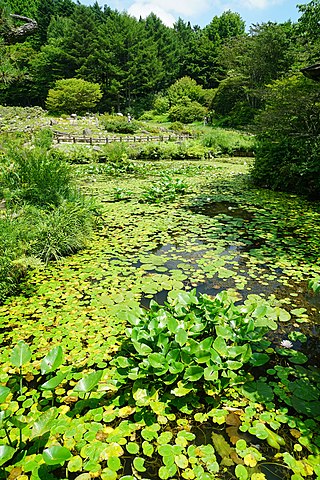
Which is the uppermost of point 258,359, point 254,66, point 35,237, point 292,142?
point 254,66

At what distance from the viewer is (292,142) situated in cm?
777

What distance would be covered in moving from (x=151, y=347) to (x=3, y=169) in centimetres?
477

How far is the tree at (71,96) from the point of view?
1094 inches

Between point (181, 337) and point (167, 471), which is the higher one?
point (181, 337)

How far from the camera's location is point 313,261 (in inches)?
151

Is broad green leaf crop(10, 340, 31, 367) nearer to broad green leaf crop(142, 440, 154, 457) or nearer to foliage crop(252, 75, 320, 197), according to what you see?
broad green leaf crop(142, 440, 154, 457)

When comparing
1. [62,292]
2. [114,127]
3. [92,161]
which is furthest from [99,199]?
[114,127]

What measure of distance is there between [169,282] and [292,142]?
6234mm

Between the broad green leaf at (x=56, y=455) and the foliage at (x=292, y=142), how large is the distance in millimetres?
7003

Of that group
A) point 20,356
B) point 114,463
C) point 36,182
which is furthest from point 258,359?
point 36,182

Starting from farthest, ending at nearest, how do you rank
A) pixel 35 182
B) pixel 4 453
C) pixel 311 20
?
1. pixel 311 20
2. pixel 35 182
3. pixel 4 453

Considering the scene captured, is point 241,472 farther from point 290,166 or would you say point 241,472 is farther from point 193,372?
point 290,166

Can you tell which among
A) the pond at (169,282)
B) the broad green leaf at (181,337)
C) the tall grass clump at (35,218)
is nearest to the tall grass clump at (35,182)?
the tall grass clump at (35,218)

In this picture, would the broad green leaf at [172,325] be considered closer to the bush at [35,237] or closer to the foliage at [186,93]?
the bush at [35,237]
